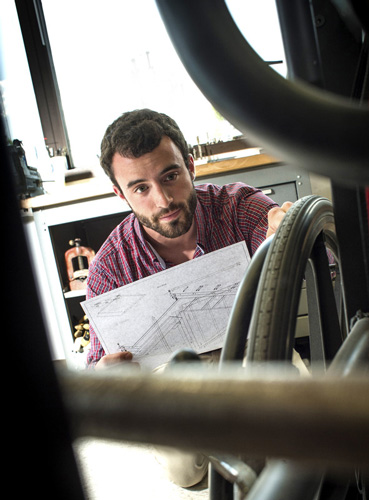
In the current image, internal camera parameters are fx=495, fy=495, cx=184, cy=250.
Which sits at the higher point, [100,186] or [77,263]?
[100,186]

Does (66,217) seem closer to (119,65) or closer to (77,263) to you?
(77,263)

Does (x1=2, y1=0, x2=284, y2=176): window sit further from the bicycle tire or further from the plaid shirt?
the bicycle tire

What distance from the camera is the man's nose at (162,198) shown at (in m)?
1.24

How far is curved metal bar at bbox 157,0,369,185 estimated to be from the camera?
0.16m

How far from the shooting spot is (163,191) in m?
1.25

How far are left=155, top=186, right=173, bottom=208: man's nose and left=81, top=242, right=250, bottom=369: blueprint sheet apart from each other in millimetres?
210

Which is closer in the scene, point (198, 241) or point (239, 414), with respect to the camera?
point (239, 414)

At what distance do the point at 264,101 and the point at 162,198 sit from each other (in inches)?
42.3

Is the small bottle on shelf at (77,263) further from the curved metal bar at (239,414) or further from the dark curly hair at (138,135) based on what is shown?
the curved metal bar at (239,414)

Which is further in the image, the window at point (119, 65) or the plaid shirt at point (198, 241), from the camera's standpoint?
the window at point (119, 65)

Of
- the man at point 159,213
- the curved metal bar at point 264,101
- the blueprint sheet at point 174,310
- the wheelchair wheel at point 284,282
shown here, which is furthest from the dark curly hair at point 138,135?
the curved metal bar at point 264,101

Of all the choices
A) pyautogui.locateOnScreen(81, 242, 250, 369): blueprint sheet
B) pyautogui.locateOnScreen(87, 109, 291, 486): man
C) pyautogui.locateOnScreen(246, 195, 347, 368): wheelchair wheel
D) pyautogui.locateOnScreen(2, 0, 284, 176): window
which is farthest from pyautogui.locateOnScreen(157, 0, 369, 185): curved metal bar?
pyautogui.locateOnScreen(2, 0, 284, 176): window

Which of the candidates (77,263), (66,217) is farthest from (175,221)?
(77,263)

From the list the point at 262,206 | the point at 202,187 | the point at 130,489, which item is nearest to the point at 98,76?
the point at 202,187
